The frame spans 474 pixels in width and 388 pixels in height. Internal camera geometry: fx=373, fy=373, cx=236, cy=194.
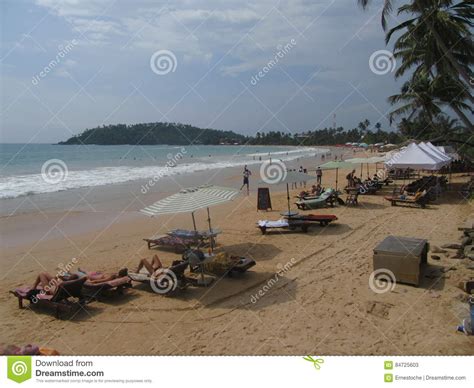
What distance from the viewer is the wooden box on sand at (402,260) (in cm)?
685

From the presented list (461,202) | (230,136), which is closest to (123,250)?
(461,202)

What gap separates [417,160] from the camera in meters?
15.7

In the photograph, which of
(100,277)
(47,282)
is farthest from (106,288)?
(47,282)

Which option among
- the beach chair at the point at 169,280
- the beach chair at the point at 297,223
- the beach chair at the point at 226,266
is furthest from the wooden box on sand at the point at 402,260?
the beach chair at the point at 297,223

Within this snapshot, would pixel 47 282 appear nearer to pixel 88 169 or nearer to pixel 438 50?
pixel 438 50

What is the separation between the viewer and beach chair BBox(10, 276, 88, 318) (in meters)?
6.65

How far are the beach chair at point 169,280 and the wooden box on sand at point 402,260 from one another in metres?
3.84

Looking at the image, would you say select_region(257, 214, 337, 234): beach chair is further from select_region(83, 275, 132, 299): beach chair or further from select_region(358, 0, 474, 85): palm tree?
select_region(358, 0, 474, 85): palm tree

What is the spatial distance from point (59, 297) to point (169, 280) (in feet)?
6.57

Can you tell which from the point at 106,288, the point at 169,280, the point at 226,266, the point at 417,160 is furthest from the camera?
the point at 417,160

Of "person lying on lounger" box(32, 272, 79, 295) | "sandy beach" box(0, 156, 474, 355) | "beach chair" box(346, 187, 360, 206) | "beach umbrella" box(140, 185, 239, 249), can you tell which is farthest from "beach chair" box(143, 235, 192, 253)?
"beach chair" box(346, 187, 360, 206)
